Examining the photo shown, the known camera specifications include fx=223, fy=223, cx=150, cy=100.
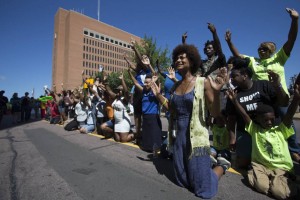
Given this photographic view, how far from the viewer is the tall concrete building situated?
284ft

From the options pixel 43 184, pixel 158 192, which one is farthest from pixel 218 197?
pixel 43 184

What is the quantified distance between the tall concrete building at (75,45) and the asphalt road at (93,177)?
75.1m

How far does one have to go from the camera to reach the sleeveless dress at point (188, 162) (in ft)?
9.04

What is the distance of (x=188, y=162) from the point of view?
290cm

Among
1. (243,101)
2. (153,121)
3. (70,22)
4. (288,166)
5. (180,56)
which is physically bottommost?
(288,166)

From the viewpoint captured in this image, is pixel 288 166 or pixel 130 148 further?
pixel 130 148

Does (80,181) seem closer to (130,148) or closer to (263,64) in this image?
(130,148)

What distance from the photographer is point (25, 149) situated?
5762 mm

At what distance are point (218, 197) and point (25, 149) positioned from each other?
16.6 ft

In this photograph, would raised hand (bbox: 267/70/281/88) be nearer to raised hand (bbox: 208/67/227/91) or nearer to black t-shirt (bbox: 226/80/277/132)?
black t-shirt (bbox: 226/80/277/132)

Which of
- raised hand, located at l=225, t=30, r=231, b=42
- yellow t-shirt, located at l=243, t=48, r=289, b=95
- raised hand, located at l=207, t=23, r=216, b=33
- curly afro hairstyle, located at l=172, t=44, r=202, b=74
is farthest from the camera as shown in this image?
raised hand, located at l=225, t=30, r=231, b=42

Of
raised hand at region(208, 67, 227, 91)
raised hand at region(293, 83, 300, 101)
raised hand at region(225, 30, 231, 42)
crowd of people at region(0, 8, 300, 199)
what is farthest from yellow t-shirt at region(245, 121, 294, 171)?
raised hand at region(225, 30, 231, 42)

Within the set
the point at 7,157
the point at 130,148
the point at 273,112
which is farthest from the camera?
the point at 130,148

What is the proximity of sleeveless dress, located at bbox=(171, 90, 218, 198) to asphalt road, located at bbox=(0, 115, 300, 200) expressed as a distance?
0.42 ft
